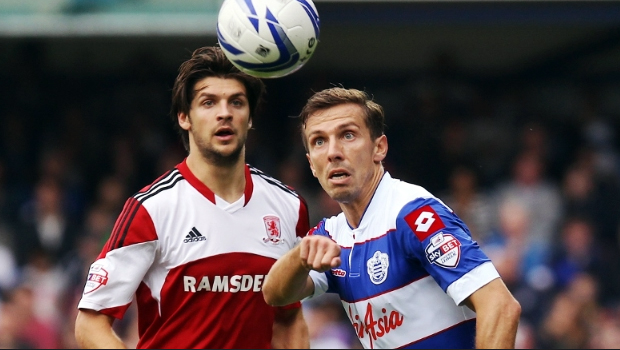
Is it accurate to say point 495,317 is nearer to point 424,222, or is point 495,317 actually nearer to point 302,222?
point 424,222

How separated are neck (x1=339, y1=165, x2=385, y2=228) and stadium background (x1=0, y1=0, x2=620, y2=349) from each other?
4.66 meters

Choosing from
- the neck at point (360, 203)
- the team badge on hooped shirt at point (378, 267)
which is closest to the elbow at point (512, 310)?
the team badge on hooped shirt at point (378, 267)

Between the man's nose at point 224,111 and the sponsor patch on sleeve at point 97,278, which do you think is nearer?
the sponsor patch on sleeve at point 97,278

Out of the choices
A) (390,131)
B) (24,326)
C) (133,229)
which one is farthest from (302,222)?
(390,131)

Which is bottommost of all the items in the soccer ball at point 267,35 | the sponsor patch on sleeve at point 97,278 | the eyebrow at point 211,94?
the sponsor patch on sleeve at point 97,278

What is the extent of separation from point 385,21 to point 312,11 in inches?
263

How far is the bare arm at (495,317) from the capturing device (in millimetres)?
4199

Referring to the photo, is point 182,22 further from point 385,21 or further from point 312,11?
point 312,11

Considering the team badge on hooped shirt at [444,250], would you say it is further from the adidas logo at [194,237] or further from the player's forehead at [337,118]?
the adidas logo at [194,237]

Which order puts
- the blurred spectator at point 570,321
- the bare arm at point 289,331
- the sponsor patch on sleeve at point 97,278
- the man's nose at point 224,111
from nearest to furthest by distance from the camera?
the sponsor patch on sleeve at point 97,278
the man's nose at point 224,111
the bare arm at point 289,331
the blurred spectator at point 570,321

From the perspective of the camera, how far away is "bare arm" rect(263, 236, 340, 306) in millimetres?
4055

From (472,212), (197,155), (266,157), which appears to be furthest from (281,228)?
(266,157)

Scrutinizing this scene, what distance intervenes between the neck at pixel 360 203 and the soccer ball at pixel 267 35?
2.47 ft

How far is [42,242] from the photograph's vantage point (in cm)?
1102
